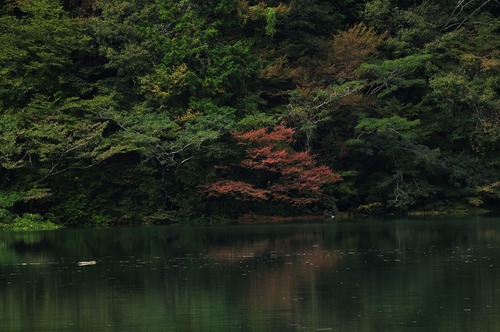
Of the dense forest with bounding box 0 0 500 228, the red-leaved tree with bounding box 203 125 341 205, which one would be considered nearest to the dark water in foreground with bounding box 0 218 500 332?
the dense forest with bounding box 0 0 500 228

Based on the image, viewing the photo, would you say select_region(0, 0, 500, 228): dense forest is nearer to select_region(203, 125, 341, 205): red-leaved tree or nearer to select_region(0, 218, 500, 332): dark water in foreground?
select_region(203, 125, 341, 205): red-leaved tree

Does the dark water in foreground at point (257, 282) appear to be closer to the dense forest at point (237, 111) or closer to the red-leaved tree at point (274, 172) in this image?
the dense forest at point (237, 111)

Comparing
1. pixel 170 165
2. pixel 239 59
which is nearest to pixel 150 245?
pixel 170 165

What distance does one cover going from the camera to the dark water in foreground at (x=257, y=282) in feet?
49.1

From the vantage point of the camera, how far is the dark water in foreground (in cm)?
1495

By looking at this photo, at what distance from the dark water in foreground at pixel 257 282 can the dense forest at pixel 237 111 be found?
602 cm

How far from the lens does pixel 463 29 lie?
41312 mm

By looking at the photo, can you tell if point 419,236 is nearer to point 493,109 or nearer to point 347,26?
point 493,109

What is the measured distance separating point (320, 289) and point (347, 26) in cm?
2671

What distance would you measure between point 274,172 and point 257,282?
19615 mm

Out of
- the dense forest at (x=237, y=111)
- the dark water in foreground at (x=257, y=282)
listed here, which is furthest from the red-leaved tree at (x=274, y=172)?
the dark water in foreground at (x=257, y=282)

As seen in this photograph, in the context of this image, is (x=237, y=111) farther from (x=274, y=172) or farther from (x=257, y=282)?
(x=257, y=282)

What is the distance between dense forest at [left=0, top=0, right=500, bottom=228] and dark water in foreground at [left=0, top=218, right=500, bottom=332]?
6.02 metres

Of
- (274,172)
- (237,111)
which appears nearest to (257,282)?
(274,172)
